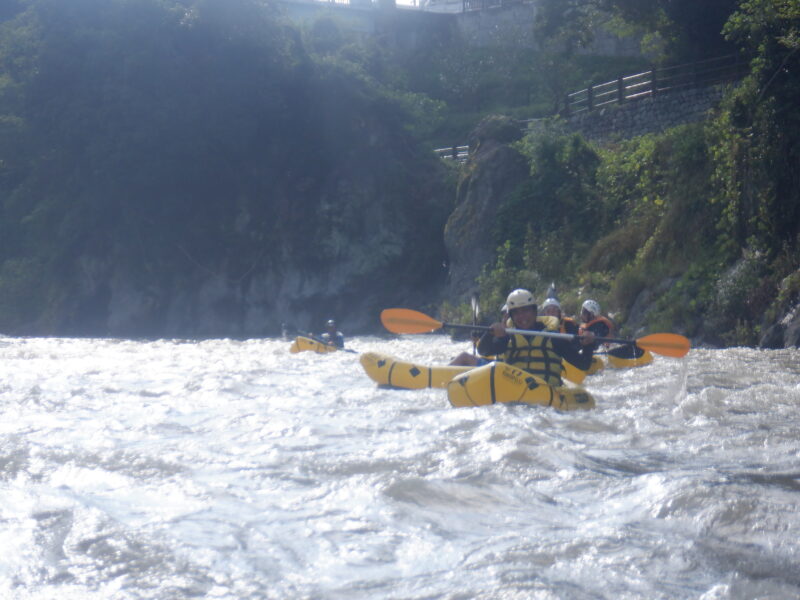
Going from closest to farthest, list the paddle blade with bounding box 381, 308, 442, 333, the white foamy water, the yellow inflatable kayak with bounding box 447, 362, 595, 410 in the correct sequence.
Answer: the white foamy water → the yellow inflatable kayak with bounding box 447, 362, 595, 410 → the paddle blade with bounding box 381, 308, 442, 333

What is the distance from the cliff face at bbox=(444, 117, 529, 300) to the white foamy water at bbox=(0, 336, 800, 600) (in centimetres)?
1429

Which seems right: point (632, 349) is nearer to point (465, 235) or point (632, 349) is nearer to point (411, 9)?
point (465, 235)

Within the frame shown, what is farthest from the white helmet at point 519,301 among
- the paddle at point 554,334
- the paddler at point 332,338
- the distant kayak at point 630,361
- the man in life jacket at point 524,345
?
the paddler at point 332,338

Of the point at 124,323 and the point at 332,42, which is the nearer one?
the point at 124,323

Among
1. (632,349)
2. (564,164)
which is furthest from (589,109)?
(632,349)

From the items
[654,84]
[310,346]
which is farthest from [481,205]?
[310,346]

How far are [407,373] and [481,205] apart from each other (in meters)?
14.4

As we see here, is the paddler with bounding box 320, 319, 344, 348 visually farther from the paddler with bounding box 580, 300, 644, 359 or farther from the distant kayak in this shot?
the distant kayak

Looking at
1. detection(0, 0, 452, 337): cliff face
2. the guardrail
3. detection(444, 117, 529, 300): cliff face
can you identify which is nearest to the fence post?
detection(444, 117, 529, 300): cliff face

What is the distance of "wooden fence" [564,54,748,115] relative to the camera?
786 inches

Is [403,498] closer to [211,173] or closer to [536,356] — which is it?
[536,356]

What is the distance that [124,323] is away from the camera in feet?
92.8

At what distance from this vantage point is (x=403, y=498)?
4.26 metres

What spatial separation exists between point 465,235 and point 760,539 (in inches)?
753
